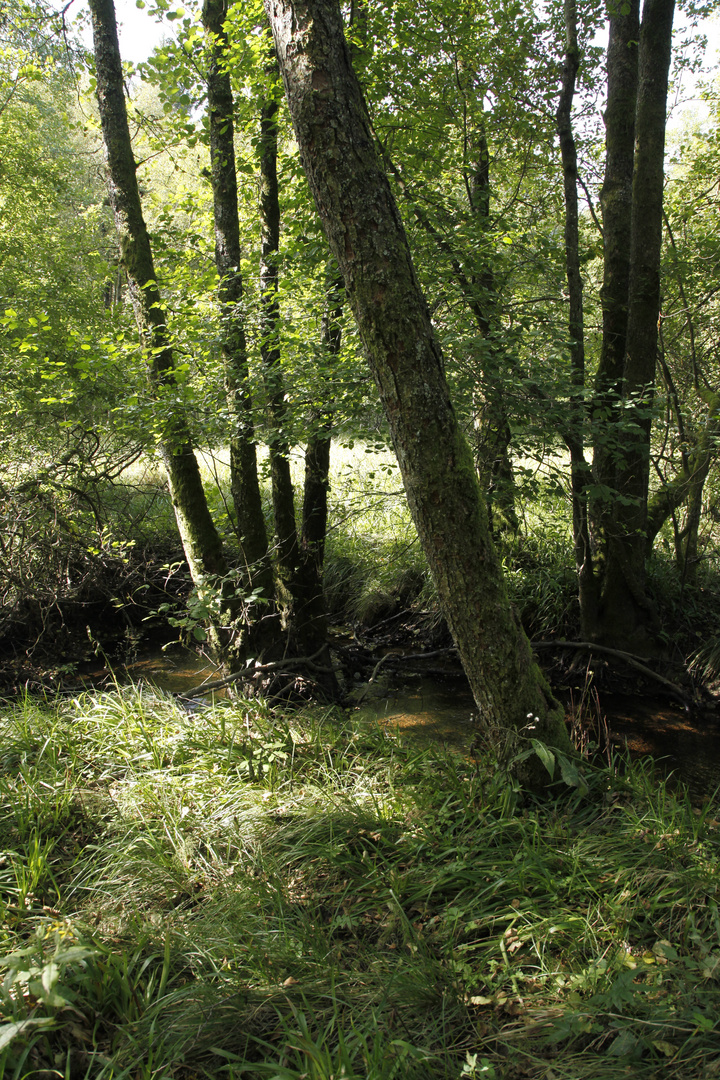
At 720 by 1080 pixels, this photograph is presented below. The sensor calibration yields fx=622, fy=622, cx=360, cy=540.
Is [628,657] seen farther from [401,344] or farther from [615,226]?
[615,226]

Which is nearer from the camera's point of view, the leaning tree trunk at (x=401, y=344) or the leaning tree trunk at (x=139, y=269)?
the leaning tree trunk at (x=401, y=344)

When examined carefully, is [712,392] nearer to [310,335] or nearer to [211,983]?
[310,335]

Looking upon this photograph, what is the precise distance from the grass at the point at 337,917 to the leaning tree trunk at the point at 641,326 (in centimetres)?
303

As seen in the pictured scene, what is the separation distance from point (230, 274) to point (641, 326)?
3947mm

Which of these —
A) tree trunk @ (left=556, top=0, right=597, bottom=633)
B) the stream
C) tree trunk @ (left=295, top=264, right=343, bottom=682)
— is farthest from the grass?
tree trunk @ (left=556, top=0, right=597, bottom=633)

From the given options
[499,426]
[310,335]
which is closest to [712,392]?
[499,426]

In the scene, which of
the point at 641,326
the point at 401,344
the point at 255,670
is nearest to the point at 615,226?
the point at 641,326

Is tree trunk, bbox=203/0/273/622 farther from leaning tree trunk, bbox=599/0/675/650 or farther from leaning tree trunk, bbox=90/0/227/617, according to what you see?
leaning tree trunk, bbox=599/0/675/650

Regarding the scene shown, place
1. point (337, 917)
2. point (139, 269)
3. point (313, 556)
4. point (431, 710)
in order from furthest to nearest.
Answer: point (313, 556) → point (431, 710) → point (139, 269) → point (337, 917)

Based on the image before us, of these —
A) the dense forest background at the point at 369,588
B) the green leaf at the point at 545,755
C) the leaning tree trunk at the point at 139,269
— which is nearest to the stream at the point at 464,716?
the dense forest background at the point at 369,588

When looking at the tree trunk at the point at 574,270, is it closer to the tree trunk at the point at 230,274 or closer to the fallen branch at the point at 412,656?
the fallen branch at the point at 412,656

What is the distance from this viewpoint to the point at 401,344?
9.67ft

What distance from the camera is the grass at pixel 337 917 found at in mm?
1941

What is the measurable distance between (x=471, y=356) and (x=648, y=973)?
390 cm
